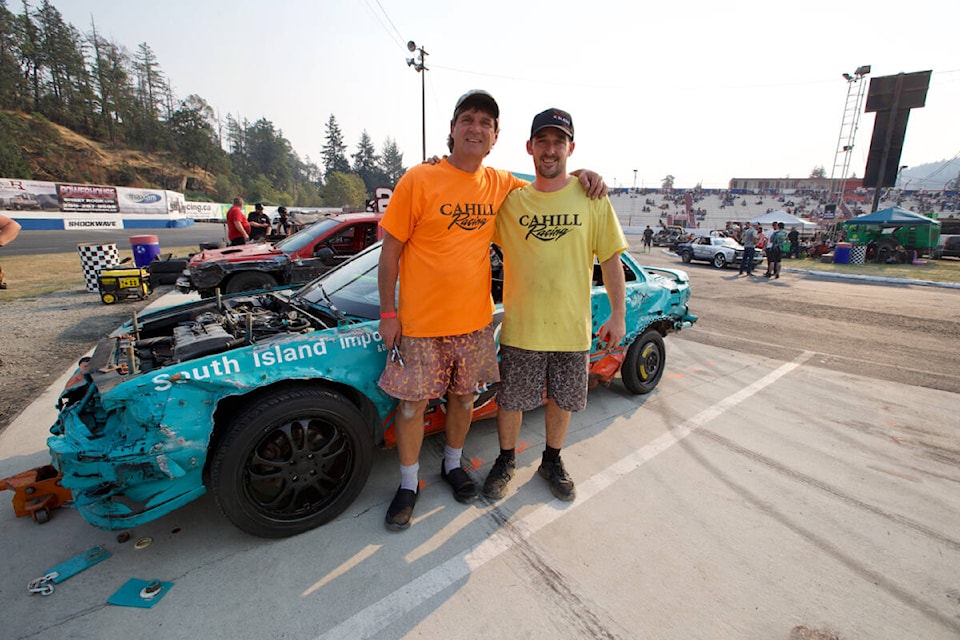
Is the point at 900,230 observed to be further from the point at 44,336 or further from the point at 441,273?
the point at 44,336

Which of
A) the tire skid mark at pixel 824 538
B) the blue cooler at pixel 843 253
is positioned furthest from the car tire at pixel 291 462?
the blue cooler at pixel 843 253

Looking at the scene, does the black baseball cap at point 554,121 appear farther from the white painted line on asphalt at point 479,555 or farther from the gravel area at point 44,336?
the gravel area at point 44,336

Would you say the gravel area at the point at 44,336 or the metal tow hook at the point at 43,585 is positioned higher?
the gravel area at the point at 44,336

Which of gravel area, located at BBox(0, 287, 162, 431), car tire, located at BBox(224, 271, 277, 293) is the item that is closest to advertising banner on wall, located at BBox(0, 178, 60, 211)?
gravel area, located at BBox(0, 287, 162, 431)

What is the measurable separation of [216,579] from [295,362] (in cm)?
95

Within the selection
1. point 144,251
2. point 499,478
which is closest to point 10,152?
point 144,251

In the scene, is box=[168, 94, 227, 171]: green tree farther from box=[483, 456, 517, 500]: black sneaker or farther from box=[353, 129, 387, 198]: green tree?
box=[483, 456, 517, 500]: black sneaker

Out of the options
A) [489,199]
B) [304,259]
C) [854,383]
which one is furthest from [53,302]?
[854,383]

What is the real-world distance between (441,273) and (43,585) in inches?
81.7

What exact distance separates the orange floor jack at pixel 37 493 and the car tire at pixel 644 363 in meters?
3.73

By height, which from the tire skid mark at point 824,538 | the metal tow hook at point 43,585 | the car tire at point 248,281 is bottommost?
the metal tow hook at point 43,585

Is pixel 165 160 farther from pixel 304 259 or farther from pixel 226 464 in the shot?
pixel 226 464

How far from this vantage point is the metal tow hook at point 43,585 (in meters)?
1.74

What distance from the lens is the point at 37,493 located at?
217 centimetres
